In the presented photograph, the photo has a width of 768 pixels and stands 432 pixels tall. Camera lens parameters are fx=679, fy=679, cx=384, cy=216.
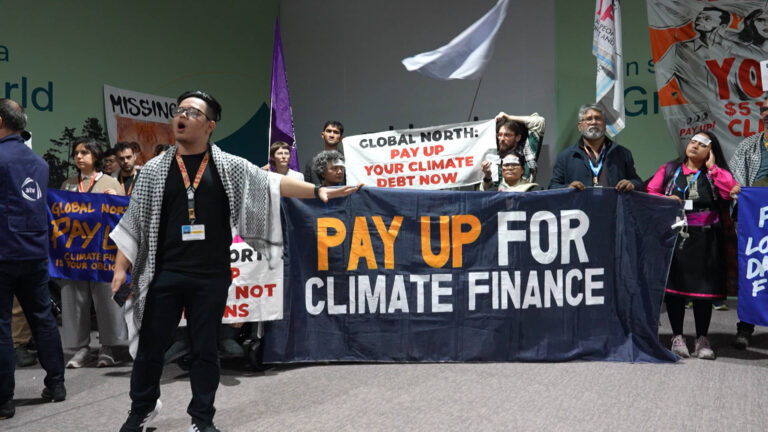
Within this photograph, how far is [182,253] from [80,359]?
2.33 metres

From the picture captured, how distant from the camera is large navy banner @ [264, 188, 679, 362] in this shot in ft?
14.7

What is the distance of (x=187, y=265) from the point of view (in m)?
2.91

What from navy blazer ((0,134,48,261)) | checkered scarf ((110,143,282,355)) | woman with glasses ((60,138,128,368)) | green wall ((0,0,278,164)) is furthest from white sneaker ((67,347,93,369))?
green wall ((0,0,278,164))

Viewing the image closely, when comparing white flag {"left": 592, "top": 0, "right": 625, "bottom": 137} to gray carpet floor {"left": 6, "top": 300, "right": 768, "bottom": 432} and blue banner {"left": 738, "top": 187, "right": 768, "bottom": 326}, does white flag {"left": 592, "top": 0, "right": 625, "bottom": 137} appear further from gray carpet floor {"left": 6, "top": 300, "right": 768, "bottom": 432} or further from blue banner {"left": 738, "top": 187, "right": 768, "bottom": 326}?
gray carpet floor {"left": 6, "top": 300, "right": 768, "bottom": 432}

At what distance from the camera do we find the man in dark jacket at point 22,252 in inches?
140

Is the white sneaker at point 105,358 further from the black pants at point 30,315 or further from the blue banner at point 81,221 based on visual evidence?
the black pants at point 30,315

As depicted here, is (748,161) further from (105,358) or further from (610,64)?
(105,358)

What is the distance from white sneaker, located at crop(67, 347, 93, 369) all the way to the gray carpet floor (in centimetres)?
12

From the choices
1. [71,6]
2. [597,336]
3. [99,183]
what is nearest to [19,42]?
[71,6]

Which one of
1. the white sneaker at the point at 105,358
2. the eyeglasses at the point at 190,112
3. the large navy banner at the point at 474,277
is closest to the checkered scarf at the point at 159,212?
the eyeglasses at the point at 190,112

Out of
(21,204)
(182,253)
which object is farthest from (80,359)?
(182,253)

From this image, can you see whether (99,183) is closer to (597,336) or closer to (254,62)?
(597,336)

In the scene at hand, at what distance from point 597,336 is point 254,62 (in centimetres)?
732

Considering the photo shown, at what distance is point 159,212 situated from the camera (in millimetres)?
2918
